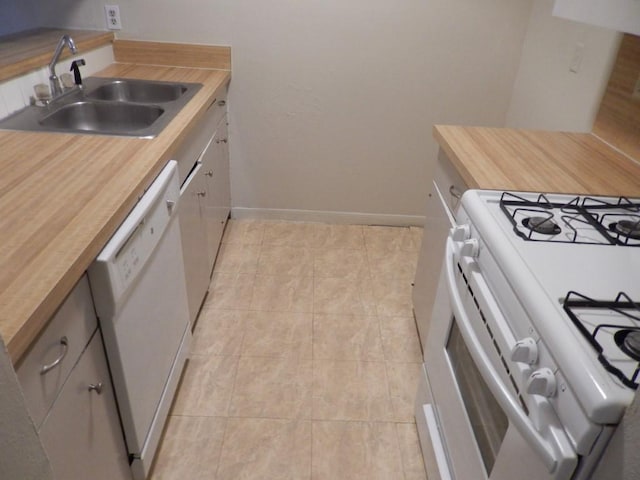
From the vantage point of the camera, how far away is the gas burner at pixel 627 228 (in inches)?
43.2

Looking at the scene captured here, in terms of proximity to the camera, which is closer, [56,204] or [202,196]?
[56,204]

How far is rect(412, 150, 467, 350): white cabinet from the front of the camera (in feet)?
5.48

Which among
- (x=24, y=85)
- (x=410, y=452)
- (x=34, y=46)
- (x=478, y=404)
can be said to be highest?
(x=34, y=46)

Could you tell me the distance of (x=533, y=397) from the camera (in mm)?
777

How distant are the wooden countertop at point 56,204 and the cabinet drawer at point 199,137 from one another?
0.09m

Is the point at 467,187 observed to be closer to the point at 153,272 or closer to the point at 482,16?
the point at 153,272

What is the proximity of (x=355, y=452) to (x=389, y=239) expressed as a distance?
156cm

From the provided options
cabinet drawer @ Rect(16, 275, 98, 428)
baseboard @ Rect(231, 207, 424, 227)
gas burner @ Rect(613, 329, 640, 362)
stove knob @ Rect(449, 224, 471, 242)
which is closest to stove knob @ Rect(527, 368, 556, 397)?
gas burner @ Rect(613, 329, 640, 362)

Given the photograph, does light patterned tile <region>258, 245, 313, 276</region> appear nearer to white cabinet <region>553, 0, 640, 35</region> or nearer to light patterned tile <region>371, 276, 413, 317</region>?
light patterned tile <region>371, 276, 413, 317</region>

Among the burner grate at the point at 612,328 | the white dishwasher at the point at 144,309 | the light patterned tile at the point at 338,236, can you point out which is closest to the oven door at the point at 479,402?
the burner grate at the point at 612,328

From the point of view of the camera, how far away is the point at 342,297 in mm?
2398

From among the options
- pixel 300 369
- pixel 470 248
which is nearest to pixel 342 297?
pixel 300 369

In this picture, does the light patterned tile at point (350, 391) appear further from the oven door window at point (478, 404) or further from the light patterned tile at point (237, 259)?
the light patterned tile at point (237, 259)

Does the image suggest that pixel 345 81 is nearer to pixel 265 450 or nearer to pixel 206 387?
pixel 206 387
